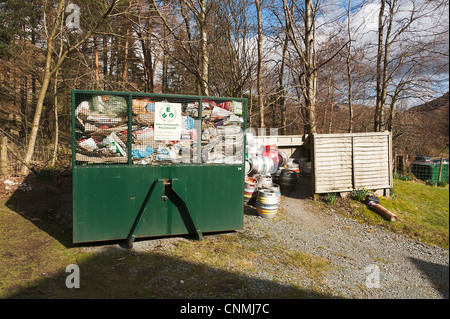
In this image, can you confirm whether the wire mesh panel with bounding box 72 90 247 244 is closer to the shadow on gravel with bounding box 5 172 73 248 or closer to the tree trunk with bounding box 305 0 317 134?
the shadow on gravel with bounding box 5 172 73 248

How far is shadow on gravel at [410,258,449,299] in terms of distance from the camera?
3658mm

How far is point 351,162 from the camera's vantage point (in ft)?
25.1

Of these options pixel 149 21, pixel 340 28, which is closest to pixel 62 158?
pixel 149 21

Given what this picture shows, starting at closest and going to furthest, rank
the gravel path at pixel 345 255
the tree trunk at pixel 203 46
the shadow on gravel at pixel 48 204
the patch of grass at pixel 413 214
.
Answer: the gravel path at pixel 345 255
the shadow on gravel at pixel 48 204
the patch of grass at pixel 413 214
the tree trunk at pixel 203 46

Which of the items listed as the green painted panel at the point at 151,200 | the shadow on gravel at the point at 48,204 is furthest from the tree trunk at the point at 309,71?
the shadow on gravel at the point at 48,204

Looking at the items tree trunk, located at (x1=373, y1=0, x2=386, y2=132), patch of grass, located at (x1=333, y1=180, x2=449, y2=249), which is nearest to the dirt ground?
patch of grass, located at (x1=333, y1=180, x2=449, y2=249)

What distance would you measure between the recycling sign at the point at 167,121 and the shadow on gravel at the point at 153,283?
209 centimetres

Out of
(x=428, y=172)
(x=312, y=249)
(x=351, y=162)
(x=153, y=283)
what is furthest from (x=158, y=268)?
(x=428, y=172)

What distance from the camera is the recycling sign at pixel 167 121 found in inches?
187

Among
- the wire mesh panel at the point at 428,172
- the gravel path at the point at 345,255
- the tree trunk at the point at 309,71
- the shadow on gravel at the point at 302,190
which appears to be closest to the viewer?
the gravel path at the point at 345,255

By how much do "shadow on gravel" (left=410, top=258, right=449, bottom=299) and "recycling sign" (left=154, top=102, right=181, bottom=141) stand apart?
4533 millimetres

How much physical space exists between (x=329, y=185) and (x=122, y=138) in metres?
5.68

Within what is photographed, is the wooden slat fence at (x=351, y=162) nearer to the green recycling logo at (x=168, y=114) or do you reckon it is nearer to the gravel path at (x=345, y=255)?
the gravel path at (x=345, y=255)

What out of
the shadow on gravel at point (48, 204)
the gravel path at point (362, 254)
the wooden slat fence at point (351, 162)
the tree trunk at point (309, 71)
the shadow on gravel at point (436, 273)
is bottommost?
the shadow on gravel at point (436, 273)
